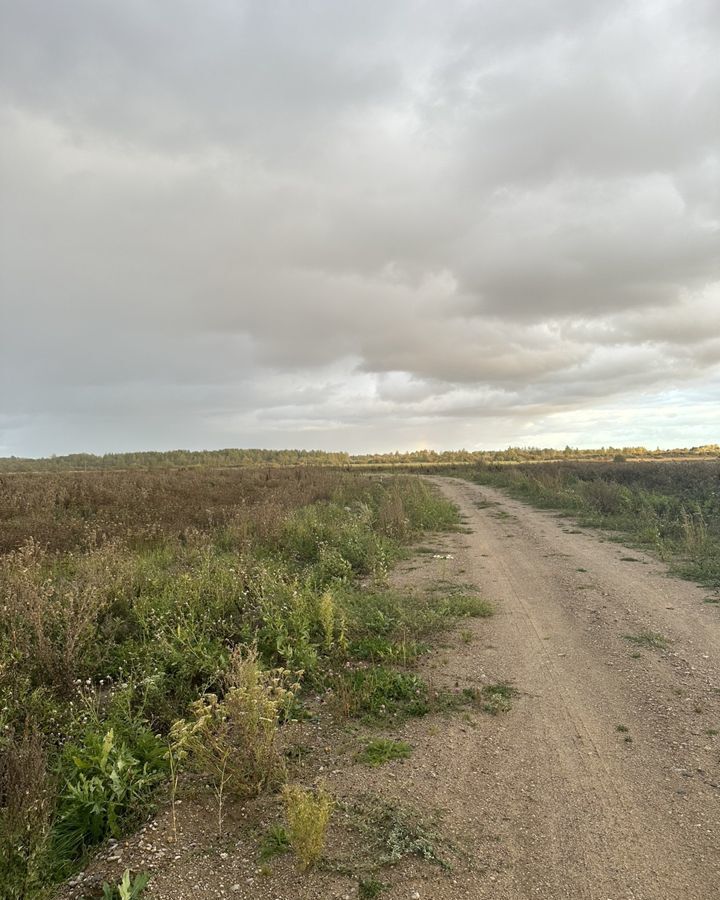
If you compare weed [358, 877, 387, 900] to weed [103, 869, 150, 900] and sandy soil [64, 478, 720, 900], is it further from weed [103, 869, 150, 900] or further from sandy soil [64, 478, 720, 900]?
weed [103, 869, 150, 900]

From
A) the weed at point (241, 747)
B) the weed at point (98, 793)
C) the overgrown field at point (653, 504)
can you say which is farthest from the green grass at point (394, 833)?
Result: the overgrown field at point (653, 504)

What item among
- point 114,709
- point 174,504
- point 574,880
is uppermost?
point 174,504

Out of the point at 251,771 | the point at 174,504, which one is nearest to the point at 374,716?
the point at 251,771

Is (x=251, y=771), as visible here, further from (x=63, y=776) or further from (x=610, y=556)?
(x=610, y=556)

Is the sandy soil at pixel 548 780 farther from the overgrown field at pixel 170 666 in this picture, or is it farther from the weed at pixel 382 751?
the overgrown field at pixel 170 666

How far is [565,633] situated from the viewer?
7230mm

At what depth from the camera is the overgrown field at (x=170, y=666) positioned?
3.56 meters

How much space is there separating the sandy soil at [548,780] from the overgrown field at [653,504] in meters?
4.35

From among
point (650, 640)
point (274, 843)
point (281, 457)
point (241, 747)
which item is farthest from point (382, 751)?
point (281, 457)

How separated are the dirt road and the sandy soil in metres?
0.01

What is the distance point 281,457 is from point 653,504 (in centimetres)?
6884

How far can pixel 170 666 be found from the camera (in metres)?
5.71

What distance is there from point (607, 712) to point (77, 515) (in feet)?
47.3

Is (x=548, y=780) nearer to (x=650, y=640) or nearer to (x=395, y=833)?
(x=395, y=833)
